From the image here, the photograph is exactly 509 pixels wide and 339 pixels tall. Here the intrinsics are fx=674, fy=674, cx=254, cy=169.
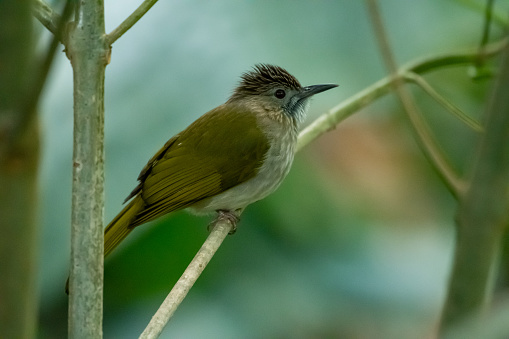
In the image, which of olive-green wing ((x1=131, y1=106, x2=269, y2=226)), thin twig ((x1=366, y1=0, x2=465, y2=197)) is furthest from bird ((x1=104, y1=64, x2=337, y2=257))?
thin twig ((x1=366, y1=0, x2=465, y2=197))

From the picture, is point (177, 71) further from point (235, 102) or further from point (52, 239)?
→ point (52, 239)

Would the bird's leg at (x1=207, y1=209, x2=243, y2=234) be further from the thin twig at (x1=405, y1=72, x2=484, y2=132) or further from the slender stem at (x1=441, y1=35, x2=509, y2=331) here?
the slender stem at (x1=441, y1=35, x2=509, y2=331)

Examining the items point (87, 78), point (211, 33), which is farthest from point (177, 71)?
point (87, 78)

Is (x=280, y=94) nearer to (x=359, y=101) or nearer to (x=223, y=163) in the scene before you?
(x=223, y=163)

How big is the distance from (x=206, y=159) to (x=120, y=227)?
0.65 metres

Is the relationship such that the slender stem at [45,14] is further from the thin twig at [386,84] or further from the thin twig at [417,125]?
the thin twig at [386,84]

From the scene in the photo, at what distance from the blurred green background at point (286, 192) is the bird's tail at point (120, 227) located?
0.07m

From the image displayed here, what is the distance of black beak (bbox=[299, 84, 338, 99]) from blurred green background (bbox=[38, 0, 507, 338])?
0.16 feet

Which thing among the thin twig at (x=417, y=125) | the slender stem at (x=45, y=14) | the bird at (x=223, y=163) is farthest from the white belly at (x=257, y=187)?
the slender stem at (x=45, y=14)

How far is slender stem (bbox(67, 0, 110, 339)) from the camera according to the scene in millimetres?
1082

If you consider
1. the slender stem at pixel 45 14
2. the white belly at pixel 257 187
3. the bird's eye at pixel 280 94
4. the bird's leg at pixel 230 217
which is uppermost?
the bird's eye at pixel 280 94

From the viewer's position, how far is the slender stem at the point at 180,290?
1283 millimetres

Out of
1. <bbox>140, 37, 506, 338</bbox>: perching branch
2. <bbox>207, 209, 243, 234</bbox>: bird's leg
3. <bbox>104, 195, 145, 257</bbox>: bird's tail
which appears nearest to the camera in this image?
<bbox>140, 37, 506, 338</bbox>: perching branch

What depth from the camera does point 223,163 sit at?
3020 mm
